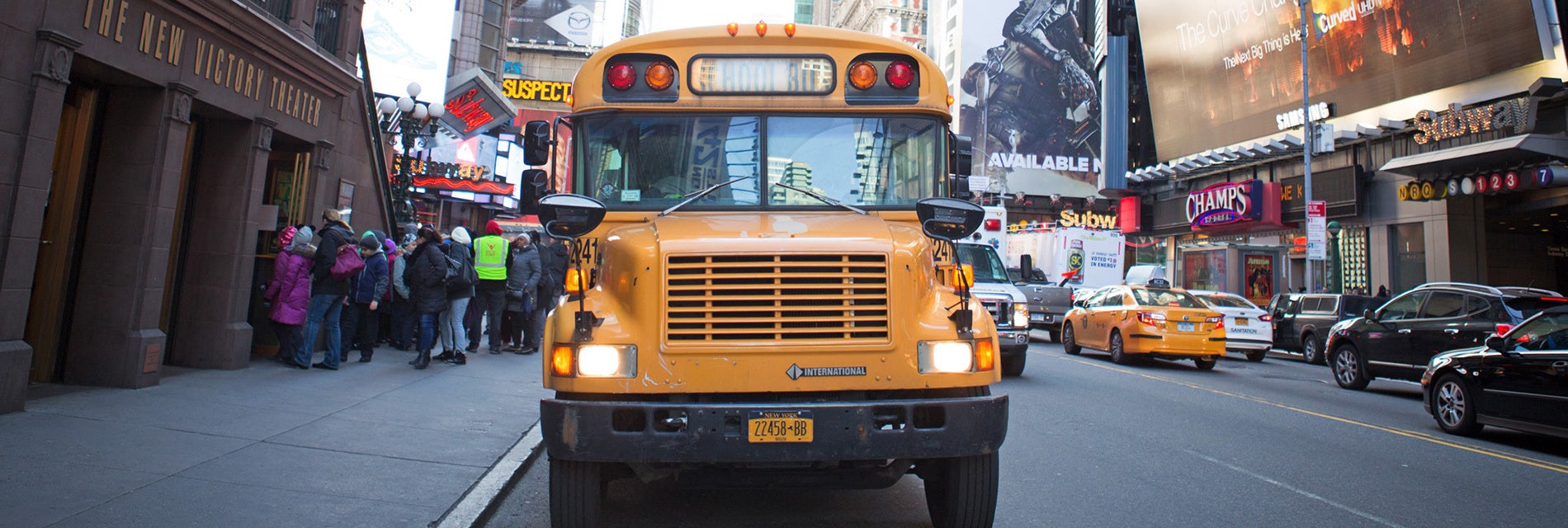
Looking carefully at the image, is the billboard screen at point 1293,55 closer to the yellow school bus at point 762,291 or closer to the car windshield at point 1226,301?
the car windshield at point 1226,301

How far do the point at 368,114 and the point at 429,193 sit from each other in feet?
103

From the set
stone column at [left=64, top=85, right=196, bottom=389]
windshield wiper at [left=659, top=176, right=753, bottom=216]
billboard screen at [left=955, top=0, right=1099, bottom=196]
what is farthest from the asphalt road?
billboard screen at [left=955, top=0, right=1099, bottom=196]

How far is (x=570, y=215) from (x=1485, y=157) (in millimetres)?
23314

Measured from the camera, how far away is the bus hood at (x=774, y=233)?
447 centimetres

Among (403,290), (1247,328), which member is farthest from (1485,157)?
(403,290)

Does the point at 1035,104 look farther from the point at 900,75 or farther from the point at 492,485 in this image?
the point at 492,485

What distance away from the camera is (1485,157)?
69.3 feet

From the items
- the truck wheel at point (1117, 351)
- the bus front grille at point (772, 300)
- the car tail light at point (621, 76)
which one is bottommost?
the truck wheel at point (1117, 351)

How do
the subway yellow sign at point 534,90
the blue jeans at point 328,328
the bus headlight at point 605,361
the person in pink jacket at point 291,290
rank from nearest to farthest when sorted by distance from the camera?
the bus headlight at point 605,361 < the person in pink jacket at point 291,290 < the blue jeans at point 328,328 < the subway yellow sign at point 534,90

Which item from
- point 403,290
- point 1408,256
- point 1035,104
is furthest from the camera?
point 1035,104

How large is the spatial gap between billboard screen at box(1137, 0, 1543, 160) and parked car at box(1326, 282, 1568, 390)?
10.9 metres

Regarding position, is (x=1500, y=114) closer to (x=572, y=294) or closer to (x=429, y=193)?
(x=572, y=294)

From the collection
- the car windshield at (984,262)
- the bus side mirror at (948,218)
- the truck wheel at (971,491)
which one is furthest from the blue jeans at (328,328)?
the car windshield at (984,262)

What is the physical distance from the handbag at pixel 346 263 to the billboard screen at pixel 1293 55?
2375cm
